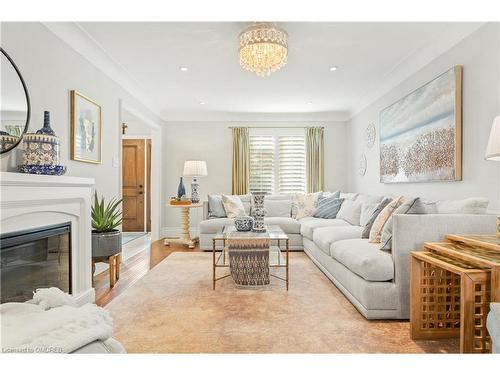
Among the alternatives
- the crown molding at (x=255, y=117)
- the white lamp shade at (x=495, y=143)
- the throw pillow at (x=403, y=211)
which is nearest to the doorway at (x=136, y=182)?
the crown molding at (x=255, y=117)

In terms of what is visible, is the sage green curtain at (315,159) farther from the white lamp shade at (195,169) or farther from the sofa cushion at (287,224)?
the white lamp shade at (195,169)

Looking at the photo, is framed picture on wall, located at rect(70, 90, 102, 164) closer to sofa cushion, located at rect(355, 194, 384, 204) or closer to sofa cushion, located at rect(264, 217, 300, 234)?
sofa cushion, located at rect(264, 217, 300, 234)

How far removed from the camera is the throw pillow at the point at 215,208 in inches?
216

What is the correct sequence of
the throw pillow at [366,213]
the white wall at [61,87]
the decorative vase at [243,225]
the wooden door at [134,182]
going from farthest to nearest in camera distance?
the wooden door at [134,182], the throw pillow at [366,213], the decorative vase at [243,225], the white wall at [61,87]

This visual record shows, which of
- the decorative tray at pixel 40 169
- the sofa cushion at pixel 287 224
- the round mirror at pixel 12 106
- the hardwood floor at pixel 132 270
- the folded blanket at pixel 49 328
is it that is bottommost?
the hardwood floor at pixel 132 270

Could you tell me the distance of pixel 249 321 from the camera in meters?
2.41

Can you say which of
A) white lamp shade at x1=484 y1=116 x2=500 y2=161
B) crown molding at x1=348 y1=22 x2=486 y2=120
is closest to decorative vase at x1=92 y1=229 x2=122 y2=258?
white lamp shade at x1=484 y1=116 x2=500 y2=161

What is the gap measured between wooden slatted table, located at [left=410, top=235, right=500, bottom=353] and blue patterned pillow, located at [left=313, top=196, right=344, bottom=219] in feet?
9.90

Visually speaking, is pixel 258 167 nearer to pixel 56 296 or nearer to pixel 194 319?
pixel 194 319

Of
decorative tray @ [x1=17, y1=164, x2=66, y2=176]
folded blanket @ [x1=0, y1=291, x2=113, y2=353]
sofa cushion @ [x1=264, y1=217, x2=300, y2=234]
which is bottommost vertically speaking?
sofa cushion @ [x1=264, y1=217, x2=300, y2=234]

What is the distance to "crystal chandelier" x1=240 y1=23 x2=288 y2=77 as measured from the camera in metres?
2.88

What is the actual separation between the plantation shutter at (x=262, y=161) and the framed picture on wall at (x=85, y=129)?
11.1 ft

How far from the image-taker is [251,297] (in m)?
2.96

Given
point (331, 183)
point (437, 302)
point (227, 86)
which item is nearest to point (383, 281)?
point (437, 302)
